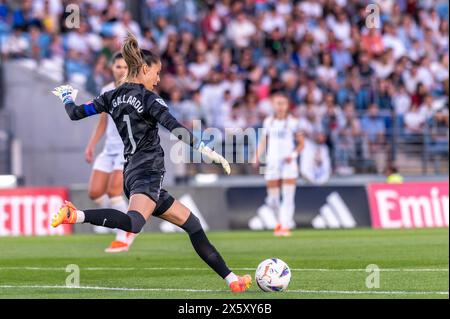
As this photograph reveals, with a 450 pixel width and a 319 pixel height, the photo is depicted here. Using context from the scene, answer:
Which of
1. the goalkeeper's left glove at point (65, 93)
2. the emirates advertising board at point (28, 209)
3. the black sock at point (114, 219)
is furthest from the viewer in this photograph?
the emirates advertising board at point (28, 209)

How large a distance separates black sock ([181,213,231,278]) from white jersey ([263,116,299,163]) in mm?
9025

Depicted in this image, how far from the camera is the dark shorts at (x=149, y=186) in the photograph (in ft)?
31.6

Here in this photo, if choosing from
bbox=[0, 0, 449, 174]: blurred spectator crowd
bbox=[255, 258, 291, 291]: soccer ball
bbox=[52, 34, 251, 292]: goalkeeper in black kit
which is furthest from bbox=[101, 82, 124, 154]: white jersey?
bbox=[0, 0, 449, 174]: blurred spectator crowd

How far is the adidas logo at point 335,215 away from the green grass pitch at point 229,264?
2360 mm

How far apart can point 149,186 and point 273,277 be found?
1.38m

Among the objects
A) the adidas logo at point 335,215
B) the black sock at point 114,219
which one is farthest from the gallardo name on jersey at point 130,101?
the adidas logo at point 335,215

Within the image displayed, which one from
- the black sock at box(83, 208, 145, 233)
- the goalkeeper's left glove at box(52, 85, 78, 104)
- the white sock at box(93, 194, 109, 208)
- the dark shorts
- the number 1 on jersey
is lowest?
the black sock at box(83, 208, 145, 233)

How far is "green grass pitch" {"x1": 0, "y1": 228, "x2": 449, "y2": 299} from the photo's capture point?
31.8ft

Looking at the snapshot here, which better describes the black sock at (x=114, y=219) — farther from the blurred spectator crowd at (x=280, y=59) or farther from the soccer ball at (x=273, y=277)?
the blurred spectator crowd at (x=280, y=59)

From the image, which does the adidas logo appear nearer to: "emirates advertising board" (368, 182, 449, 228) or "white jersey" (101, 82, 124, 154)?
"emirates advertising board" (368, 182, 449, 228)
